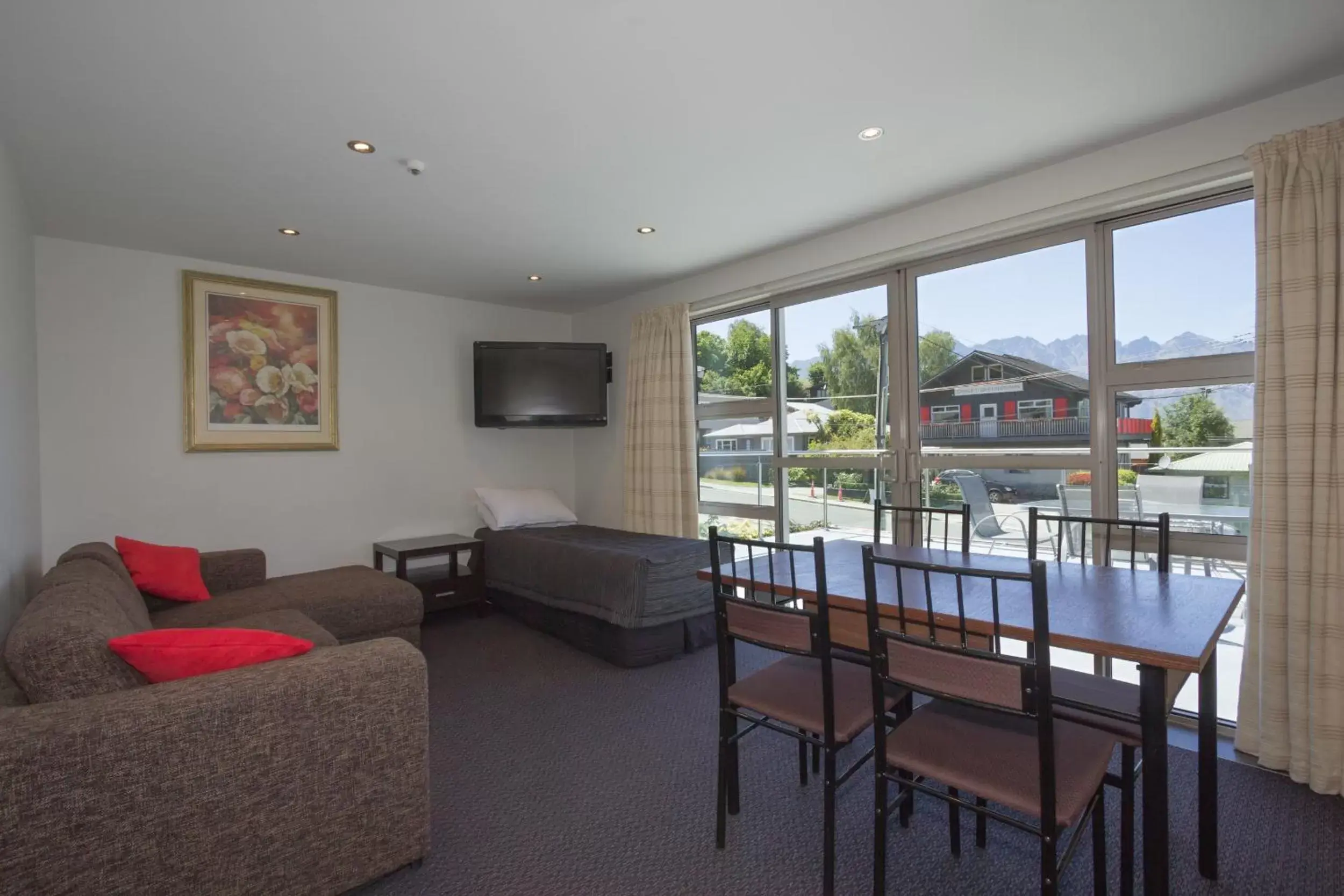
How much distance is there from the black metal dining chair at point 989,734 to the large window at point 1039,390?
1088mm

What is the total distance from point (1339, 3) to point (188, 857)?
3.77 metres

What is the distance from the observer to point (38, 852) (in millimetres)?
1298

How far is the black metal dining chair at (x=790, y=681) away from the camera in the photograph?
1727 mm

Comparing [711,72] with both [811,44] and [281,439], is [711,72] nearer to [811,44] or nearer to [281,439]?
[811,44]

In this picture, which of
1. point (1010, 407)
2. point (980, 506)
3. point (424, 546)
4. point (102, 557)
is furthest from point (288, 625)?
point (1010, 407)

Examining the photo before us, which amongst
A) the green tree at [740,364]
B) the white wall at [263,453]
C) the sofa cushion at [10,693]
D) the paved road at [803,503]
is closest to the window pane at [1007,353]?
the paved road at [803,503]

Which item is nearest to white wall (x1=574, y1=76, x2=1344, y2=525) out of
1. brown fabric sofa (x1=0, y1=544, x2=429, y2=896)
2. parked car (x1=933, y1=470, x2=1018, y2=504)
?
parked car (x1=933, y1=470, x2=1018, y2=504)

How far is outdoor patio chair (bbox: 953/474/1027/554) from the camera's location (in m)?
3.18

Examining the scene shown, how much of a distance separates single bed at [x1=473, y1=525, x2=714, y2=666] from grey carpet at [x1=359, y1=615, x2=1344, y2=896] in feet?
1.86

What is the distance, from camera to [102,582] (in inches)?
93.3

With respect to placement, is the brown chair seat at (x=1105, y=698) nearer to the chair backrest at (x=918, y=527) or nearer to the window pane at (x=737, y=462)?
the chair backrest at (x=918, y=527)

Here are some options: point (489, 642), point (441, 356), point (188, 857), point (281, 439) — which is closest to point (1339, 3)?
point (188, 857)

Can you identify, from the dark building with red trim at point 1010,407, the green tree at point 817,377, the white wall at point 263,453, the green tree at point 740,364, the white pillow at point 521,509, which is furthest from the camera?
the white pillow at point 521,509

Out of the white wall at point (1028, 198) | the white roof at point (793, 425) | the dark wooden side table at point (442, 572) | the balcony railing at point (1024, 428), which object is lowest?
A: the dark wooden side table at point (442, 572)
